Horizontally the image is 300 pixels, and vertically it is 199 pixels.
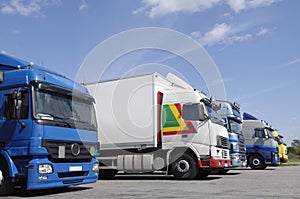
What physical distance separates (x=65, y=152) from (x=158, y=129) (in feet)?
16.1

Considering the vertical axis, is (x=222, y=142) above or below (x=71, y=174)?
above

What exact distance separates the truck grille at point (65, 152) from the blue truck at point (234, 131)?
23.0ft

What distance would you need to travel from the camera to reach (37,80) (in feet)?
26.5

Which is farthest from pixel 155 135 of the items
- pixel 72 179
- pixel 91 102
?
pixel 72 179

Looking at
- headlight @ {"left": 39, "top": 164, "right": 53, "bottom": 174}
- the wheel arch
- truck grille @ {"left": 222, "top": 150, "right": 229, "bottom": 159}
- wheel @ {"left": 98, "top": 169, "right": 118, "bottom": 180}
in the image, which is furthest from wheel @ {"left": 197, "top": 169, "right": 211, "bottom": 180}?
headlight @ {"left": 39, "top": 164, "right": 53, "bottom": 174}

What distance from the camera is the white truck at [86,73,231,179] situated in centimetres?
1214

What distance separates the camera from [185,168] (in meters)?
12.3

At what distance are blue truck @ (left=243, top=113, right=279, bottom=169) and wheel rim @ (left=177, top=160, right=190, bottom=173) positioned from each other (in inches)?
375

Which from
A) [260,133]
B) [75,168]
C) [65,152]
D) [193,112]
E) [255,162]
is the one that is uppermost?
[193,112]

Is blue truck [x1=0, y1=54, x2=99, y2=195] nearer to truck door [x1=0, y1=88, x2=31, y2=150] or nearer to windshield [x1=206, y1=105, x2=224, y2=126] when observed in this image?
truck door [x1=0, y1=88, x2=31, y2=150]

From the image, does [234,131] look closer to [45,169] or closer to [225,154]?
[225,154]

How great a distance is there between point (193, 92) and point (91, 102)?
158 inches

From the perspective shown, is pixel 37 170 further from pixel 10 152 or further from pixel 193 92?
pixel 193 92

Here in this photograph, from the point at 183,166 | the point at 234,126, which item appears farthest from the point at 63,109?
the point at 234,126
